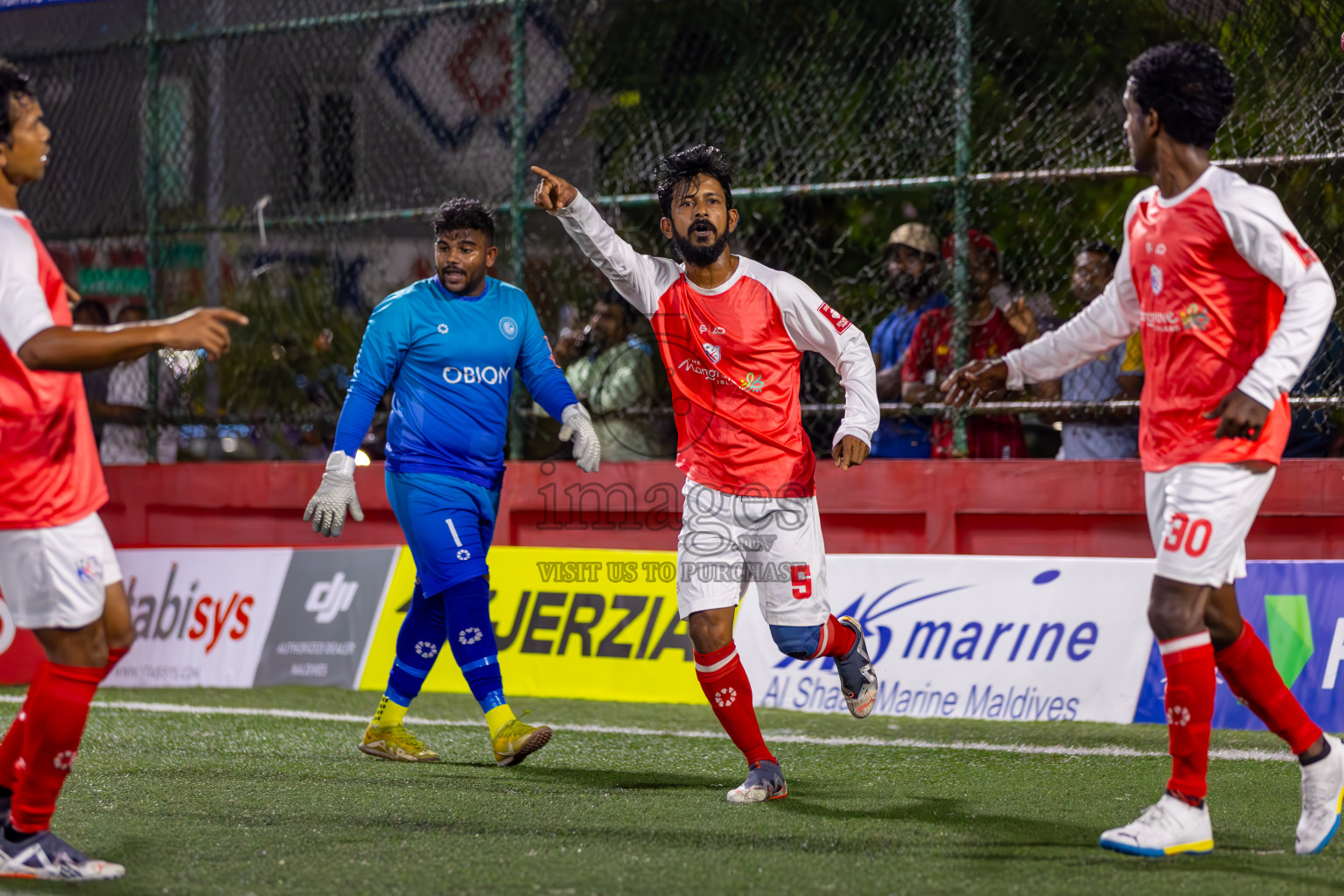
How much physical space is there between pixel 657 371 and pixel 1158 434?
500 cm

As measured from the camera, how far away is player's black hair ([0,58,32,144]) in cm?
397

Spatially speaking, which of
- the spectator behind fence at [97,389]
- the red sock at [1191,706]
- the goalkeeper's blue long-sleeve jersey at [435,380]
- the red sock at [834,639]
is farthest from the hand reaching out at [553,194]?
the spectator behind fence at [97,389]

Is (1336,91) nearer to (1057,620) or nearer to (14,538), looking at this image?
(1057,620)

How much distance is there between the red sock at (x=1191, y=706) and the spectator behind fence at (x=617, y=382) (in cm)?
514

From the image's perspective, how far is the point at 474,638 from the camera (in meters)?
6.15

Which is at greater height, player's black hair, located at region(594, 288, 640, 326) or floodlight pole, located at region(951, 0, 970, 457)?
floodlight pole, located at region(951, 0, 970, 457)

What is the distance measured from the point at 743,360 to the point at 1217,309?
5.70ft

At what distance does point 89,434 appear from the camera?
165 inches

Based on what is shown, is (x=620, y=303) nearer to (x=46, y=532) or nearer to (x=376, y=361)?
(x=376, y=361)

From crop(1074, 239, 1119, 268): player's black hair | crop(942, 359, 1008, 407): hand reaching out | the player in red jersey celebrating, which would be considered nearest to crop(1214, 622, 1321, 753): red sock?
crop(942, 359, 1008, 407): hand reaching out

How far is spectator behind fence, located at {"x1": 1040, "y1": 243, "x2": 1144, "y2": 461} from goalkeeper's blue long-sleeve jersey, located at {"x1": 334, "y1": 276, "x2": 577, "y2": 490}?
3241 millimetres

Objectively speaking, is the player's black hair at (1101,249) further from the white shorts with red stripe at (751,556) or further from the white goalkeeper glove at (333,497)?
the white goalkeeper glove at (333,497)

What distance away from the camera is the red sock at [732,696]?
518 cm

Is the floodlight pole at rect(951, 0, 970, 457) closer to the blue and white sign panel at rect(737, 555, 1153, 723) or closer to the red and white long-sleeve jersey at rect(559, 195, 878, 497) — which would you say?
the blue and white sign panel at rect(737, 555, 1153, 723)
